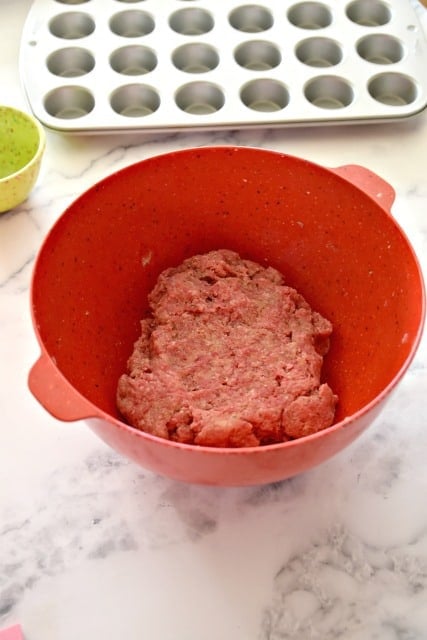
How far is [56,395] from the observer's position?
68 centimetres

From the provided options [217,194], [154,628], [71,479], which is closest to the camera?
[154,628]

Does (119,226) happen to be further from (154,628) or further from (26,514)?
(154,628)

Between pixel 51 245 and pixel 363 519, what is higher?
pixel 51 245

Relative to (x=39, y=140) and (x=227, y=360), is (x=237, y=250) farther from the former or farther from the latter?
(x=39, y=140)

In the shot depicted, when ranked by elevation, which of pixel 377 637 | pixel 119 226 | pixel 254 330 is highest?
pixel 119 226

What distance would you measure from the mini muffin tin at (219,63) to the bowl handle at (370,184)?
0.99 feet

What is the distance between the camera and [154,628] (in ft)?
2.42

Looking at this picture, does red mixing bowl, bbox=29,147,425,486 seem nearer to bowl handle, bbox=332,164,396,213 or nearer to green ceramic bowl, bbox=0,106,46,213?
bowl handle, bbox=332,164,396,213

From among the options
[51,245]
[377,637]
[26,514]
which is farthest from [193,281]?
[377,637]

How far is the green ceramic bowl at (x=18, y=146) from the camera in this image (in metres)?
1.06

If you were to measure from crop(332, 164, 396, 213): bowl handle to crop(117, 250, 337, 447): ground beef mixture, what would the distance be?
0.51 feet

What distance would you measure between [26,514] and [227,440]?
0.23 meters

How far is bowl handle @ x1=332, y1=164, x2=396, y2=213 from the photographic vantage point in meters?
0.89

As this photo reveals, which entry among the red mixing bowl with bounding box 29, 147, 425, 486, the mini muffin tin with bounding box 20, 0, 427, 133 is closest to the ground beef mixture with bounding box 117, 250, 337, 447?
the red mixing bowl with bounding box 29, 147, 425, 486
